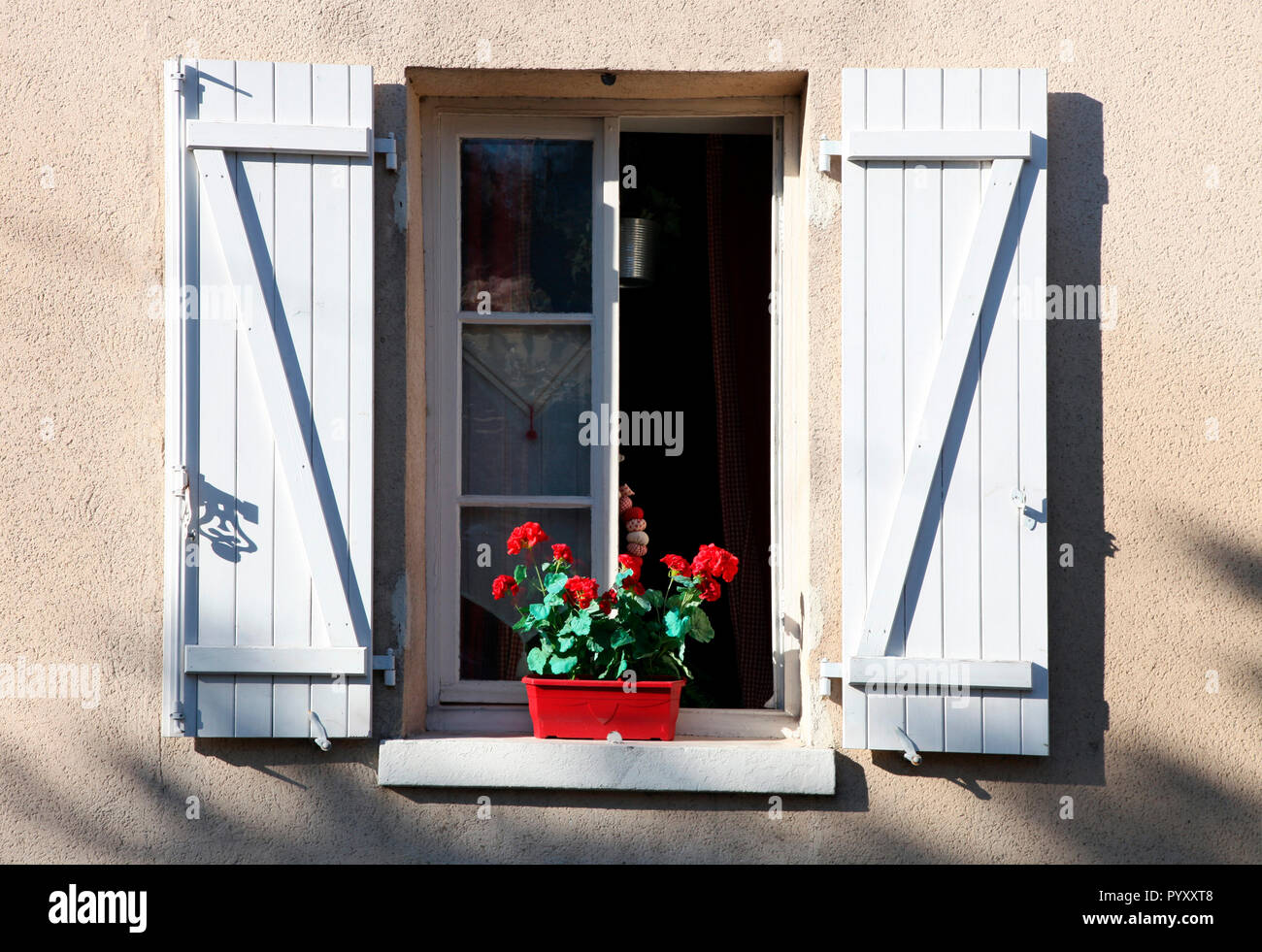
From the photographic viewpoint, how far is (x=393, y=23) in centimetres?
322

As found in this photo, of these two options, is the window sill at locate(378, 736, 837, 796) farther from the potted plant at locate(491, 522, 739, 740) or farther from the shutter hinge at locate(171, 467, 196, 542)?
the shutter hinge at locate(171, 467, 196, 542)

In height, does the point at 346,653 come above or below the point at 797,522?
below

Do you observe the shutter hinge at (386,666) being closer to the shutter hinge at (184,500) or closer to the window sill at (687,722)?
the window sill at (687,722)

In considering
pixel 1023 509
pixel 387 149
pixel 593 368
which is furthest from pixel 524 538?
pixel 1023 509

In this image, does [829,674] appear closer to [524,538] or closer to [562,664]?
[562,664]

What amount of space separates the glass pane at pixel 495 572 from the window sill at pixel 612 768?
367mm

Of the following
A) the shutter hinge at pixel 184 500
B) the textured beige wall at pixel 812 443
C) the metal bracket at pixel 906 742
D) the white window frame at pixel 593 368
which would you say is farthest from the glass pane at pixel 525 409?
the metal bracket at pixel 906 742

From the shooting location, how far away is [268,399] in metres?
3.07

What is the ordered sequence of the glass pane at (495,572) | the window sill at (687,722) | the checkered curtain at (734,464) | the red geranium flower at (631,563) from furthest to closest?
the checkered curtain at (734,464) < the glass pane at (495,572) < the window sill at (687,722) < the red geranium flower at (631,563)

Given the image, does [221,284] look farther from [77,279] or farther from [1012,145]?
[1012,145]

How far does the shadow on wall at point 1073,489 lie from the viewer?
123 inches

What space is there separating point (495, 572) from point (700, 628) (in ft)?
2.20
